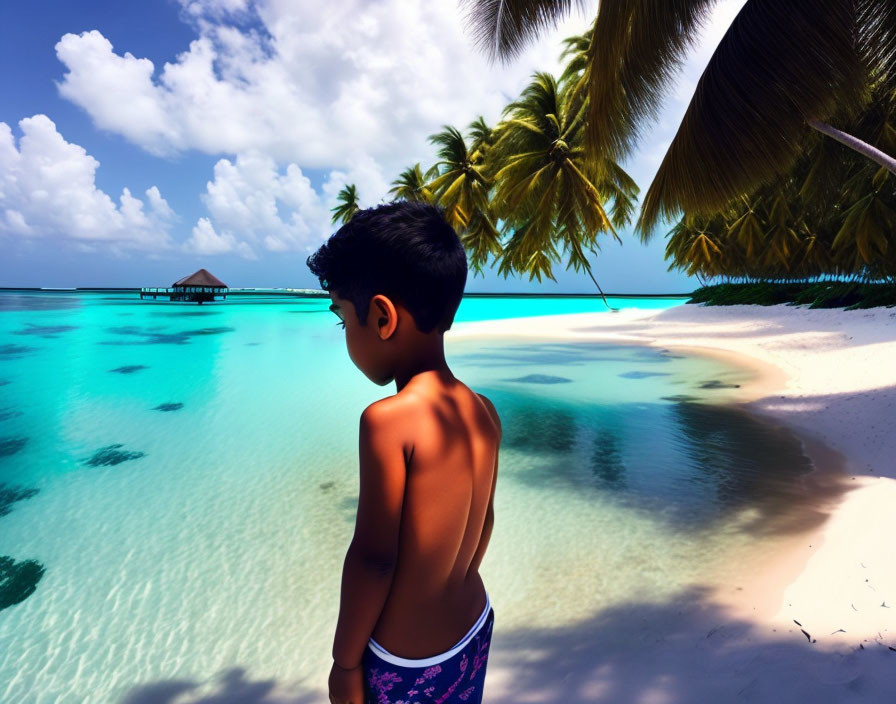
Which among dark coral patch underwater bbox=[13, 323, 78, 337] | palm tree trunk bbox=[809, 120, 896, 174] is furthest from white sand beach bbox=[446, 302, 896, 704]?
dark coral patch underwater bbox=[13, 323, 78, 337]

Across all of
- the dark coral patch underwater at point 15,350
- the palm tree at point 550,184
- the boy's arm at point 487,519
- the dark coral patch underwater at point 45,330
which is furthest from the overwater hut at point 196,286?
the boy's arm at point 487,519

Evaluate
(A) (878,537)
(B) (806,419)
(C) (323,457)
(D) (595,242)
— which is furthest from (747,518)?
(D) (595,242)

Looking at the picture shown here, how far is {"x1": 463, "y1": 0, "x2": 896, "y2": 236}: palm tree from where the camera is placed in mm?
4441

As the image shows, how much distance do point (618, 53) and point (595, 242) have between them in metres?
7.53

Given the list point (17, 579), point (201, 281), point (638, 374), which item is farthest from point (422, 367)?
point (201, 281)

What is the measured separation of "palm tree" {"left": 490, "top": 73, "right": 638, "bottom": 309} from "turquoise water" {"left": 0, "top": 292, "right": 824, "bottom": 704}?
4.77m

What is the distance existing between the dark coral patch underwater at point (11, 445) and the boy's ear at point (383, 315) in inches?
348

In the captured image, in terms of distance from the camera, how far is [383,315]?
3.16 ft

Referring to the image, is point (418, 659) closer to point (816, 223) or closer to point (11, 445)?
point (11, 445)

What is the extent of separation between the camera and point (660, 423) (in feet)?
25.6

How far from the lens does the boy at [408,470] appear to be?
87 cm

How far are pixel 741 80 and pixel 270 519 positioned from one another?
6.08 meters

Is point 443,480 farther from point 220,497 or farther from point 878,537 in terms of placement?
point 220,497

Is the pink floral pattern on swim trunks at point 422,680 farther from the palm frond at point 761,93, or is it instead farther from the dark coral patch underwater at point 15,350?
the dark coral patch underwater at point 15,350
